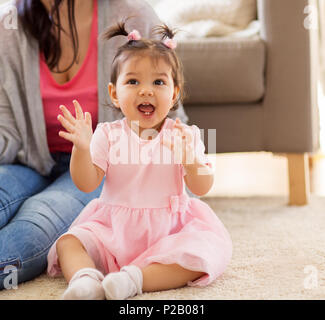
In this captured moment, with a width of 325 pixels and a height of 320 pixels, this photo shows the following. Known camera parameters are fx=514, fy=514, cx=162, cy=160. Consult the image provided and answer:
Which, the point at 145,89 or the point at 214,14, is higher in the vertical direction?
the point at 214,14

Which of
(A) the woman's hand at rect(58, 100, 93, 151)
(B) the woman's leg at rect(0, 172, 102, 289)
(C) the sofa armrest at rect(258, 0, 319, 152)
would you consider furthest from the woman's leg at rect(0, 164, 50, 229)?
(C) the sofa armrest at rect(258, 0, 319, 152)

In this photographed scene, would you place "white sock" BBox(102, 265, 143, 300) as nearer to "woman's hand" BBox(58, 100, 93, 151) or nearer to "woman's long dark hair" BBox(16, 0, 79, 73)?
"woman's hand" BBox(58, 100, 93, 151)

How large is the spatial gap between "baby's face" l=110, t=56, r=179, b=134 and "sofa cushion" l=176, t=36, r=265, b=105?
20.3 inches

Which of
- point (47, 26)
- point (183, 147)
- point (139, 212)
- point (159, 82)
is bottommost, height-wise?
point (139, 212)

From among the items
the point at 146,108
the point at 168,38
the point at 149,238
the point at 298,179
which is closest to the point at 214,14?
the point at 298,179

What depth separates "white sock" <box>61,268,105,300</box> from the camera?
2.21 ft

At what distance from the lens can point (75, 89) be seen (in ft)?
3.75

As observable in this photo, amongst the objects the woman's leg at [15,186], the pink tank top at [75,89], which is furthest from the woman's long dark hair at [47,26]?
the woman's leg at [15,186]

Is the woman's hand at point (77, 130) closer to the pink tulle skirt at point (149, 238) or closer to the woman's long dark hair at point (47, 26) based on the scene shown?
the pink tulle skirt at point (149, 238)

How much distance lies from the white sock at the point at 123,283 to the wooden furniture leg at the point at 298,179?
75 centimetres

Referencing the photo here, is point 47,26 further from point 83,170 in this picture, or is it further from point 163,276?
point 163,276

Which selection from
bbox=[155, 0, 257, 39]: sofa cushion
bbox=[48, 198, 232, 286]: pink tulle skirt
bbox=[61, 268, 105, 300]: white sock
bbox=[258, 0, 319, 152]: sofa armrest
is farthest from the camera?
bbox=[155, 0, 257, 39]: sofa cushion

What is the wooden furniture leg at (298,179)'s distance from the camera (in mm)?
1373

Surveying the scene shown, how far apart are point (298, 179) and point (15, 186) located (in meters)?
0.75
